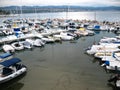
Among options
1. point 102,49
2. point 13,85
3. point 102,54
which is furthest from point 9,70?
point 102,49

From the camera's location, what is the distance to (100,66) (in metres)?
28.1

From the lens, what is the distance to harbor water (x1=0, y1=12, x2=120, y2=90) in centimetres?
2164

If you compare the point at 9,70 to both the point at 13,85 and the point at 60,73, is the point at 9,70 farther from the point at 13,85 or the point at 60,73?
the point at 60,73

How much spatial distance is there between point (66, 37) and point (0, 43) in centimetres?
1669

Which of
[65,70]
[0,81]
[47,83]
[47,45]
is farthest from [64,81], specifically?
[47,45]

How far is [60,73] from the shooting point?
2541 centimetres

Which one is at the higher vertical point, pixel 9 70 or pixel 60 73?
pixel 9 70

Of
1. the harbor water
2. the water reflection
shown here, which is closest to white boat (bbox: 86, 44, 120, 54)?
the harbor water

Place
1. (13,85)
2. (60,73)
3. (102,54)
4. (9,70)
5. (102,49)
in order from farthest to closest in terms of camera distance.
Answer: (102,49), (102,54), (60,73), (9,70), (13,85)

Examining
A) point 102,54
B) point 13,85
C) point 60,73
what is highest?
point 102,54

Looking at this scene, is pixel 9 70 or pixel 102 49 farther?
pixel 102 49

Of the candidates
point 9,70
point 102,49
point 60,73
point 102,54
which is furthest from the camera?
point 102,49

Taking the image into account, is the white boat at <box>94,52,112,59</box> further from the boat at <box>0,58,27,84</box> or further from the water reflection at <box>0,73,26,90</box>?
the water reflection at <box>0,73,26,90</box>

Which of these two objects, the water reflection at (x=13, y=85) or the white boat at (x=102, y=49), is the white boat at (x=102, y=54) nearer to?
the white boat at (x=102, y=49)
